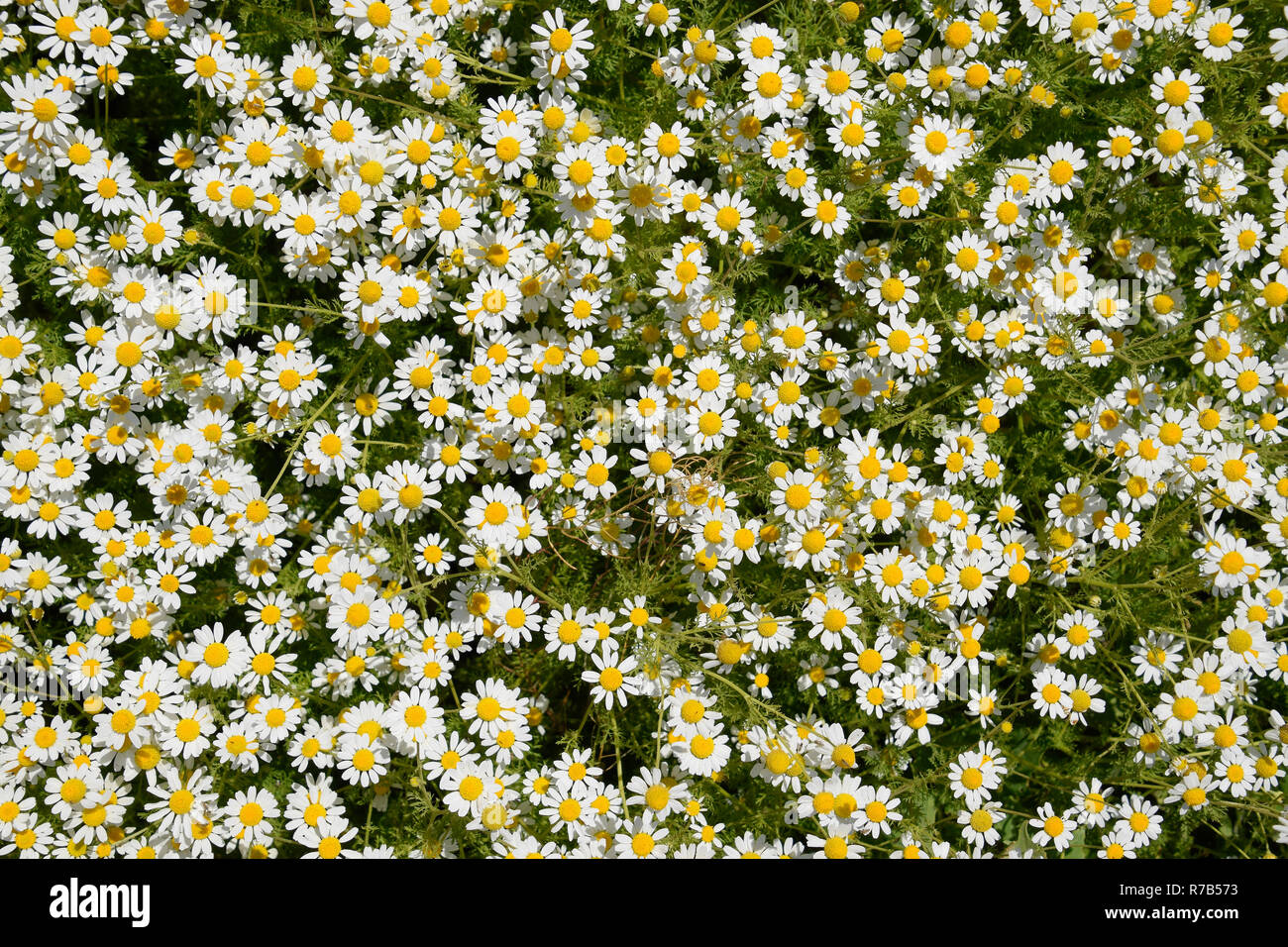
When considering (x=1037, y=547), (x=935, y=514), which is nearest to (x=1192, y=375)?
(x=1037, y=547)

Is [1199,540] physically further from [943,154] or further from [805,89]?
[805,89]
